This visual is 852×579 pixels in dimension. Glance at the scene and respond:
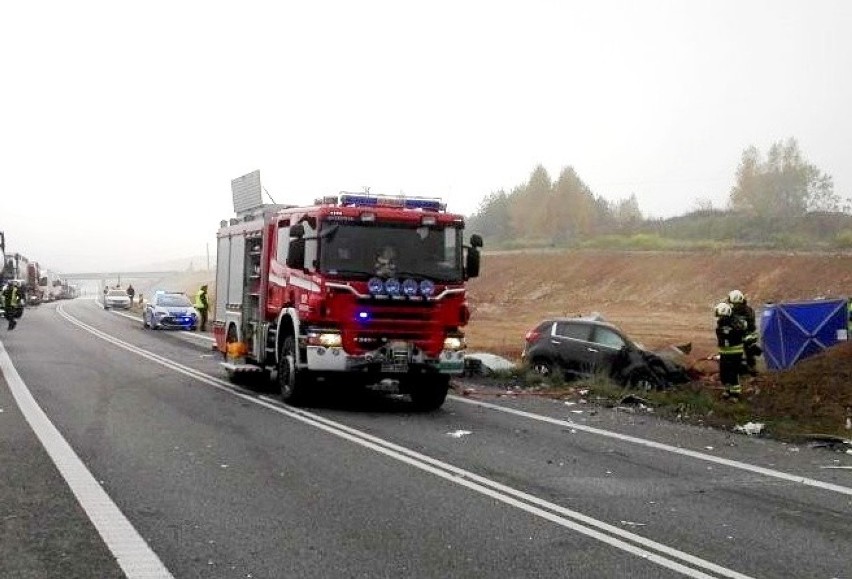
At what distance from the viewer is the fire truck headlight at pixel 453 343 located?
1256 centimetres

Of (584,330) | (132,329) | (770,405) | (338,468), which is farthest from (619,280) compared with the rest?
(338,468)

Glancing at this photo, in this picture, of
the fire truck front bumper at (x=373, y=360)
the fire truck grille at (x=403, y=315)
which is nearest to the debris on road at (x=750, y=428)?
the fire truck front bumper at (x=373, y=360)

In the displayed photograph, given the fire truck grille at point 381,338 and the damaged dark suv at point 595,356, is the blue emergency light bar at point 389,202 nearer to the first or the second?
the fire truck grille at point 381,338

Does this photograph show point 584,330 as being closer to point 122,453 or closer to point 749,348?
point 749,348

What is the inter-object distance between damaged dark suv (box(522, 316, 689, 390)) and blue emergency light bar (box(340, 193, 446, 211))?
530 centimetres

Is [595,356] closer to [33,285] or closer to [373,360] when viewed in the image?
[373,360]

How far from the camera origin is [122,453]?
898 cm

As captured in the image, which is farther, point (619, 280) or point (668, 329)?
point (619, 280)

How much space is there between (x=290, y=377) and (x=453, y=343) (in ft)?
7.71

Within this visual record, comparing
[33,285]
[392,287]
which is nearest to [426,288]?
[392,287]

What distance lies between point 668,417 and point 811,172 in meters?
82.9

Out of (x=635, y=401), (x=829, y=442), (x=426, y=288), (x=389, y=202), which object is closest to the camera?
(x=829, y=442)

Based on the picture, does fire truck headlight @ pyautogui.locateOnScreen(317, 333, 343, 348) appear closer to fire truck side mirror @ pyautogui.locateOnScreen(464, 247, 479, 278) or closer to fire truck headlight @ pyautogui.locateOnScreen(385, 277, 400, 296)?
fire truck headlight @ pyautogui.locateOnScreen(385, 277, 400, 296)

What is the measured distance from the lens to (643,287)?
52844mm
